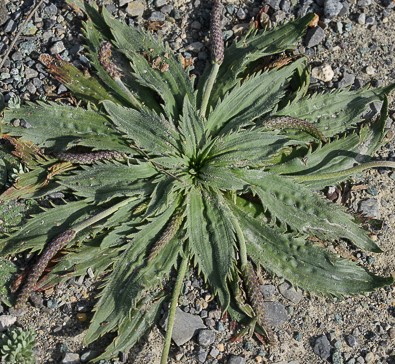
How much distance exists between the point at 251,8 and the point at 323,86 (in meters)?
0.84

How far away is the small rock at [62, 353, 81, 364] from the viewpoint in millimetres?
4148

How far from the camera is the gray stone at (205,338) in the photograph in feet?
13.9

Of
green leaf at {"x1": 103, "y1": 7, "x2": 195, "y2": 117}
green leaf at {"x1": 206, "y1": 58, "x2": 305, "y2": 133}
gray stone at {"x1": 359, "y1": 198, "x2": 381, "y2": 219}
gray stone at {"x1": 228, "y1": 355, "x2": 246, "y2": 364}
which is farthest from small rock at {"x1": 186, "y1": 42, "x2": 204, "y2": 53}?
gray stone at {"x1": 228, "y1": 355, "x2": 246, "y2": 364}

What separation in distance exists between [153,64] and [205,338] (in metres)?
1.91

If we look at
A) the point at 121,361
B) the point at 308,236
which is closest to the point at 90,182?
the point at 121,361

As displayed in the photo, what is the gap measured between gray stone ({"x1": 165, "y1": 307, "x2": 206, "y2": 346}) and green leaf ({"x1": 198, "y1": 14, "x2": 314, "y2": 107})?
1475 millimetres

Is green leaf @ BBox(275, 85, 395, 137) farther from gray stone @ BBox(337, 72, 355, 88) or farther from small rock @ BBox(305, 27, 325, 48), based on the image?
small rock @ BBox(305, 27, 325, 48)

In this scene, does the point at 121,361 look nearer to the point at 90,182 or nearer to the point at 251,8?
the point at 90,182

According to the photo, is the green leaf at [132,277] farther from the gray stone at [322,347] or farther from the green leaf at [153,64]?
the gray stone at [322,347]

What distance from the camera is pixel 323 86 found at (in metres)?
4.93

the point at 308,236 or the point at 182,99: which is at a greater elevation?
the point at 182,99

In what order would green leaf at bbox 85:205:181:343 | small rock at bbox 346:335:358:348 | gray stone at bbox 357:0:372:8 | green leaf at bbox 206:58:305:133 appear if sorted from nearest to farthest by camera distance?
green leaf at bbox 85:205:181:343 → small rock at bbox 346:335:358:348 → green leaf at bbox 206:58:305:133 → gray stone at bbox 357:0:372:8

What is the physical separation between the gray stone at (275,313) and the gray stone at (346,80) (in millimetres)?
1722

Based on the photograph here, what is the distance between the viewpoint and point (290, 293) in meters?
4.41
